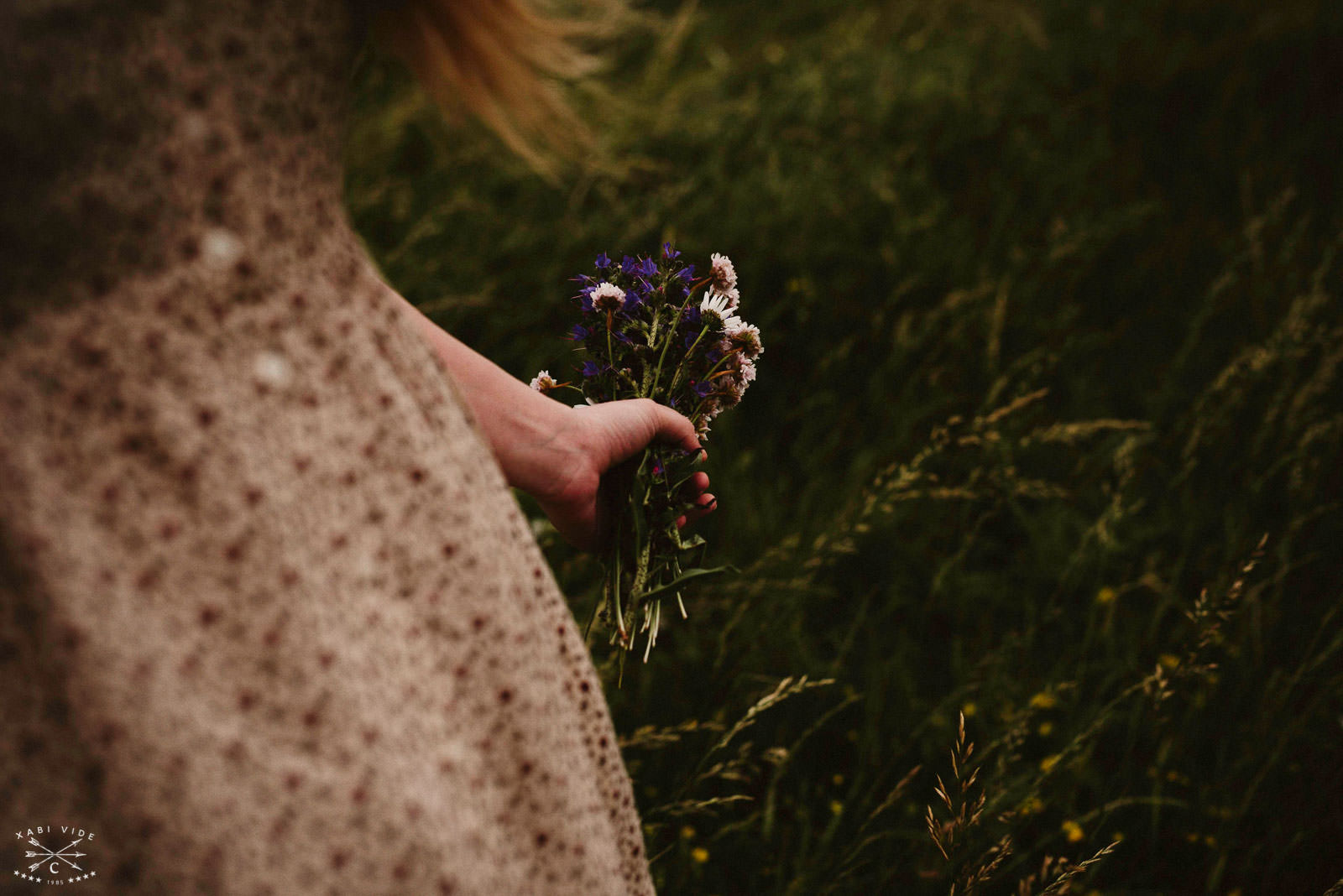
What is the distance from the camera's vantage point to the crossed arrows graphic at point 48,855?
55 cm

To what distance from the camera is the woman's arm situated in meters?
0.94

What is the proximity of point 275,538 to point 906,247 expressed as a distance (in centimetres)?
262

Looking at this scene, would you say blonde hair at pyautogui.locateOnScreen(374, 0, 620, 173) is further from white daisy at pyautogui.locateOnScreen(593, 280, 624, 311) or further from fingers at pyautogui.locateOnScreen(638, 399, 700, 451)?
fingers at pyautogui.locateOnScreen(638, 399, 700, 451)

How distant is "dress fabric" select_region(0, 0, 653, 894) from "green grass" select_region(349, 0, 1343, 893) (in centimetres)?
82

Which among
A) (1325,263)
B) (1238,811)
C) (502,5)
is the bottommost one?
(1238,811)

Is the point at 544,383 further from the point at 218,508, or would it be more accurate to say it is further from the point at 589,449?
the point at 218,508

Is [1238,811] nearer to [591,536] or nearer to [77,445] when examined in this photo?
[591,536]

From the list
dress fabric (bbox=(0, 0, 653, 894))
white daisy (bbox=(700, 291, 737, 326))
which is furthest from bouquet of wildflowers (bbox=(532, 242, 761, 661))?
dress fabric (bbox=(0, 0, 653, 894))

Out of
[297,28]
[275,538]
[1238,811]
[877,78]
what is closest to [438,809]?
[275,538]

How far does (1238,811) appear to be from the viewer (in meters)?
1.47

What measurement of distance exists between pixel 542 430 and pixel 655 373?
0.21 metres

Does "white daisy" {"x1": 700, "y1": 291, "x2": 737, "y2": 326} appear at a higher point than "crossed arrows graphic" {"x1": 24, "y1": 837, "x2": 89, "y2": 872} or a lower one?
higher

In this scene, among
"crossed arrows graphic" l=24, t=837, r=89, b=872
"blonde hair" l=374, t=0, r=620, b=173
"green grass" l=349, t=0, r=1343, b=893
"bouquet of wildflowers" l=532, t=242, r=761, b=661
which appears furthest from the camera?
"green grass" l=349, t=0, r=1343, b=893

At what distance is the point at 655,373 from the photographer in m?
1.08
